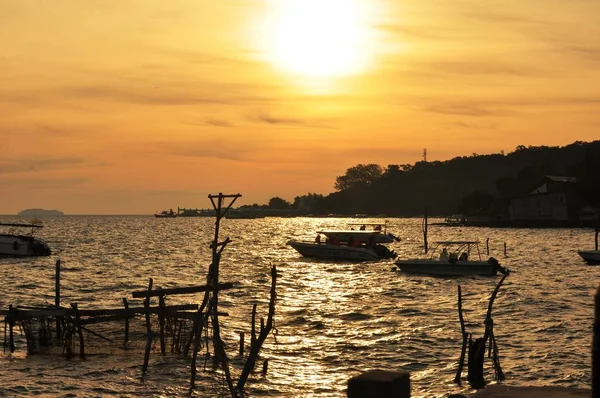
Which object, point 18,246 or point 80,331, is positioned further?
point 18,246

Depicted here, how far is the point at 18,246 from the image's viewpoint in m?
98.6

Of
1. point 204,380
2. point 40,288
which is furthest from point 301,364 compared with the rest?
point 40,288

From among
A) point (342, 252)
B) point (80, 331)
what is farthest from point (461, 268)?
point (80, 331)

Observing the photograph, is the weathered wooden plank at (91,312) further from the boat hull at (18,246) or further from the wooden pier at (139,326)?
the boat hull at (18,246)

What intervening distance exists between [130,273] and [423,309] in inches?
1545

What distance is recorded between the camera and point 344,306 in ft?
165

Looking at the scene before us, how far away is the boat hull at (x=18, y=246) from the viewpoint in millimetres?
97562

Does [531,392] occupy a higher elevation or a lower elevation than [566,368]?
higher

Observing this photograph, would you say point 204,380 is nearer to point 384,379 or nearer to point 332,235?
point 384,379

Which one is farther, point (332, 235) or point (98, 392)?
point (332, 235)

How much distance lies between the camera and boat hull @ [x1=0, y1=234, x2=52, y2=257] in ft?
320

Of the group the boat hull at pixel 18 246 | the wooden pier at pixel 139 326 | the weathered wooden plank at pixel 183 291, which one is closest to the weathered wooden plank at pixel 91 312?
the wooden pier at pixel 139 326

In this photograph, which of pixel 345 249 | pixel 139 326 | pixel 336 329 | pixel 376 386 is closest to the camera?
pixel 376 386

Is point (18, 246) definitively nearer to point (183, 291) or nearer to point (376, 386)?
point (183, 291)
